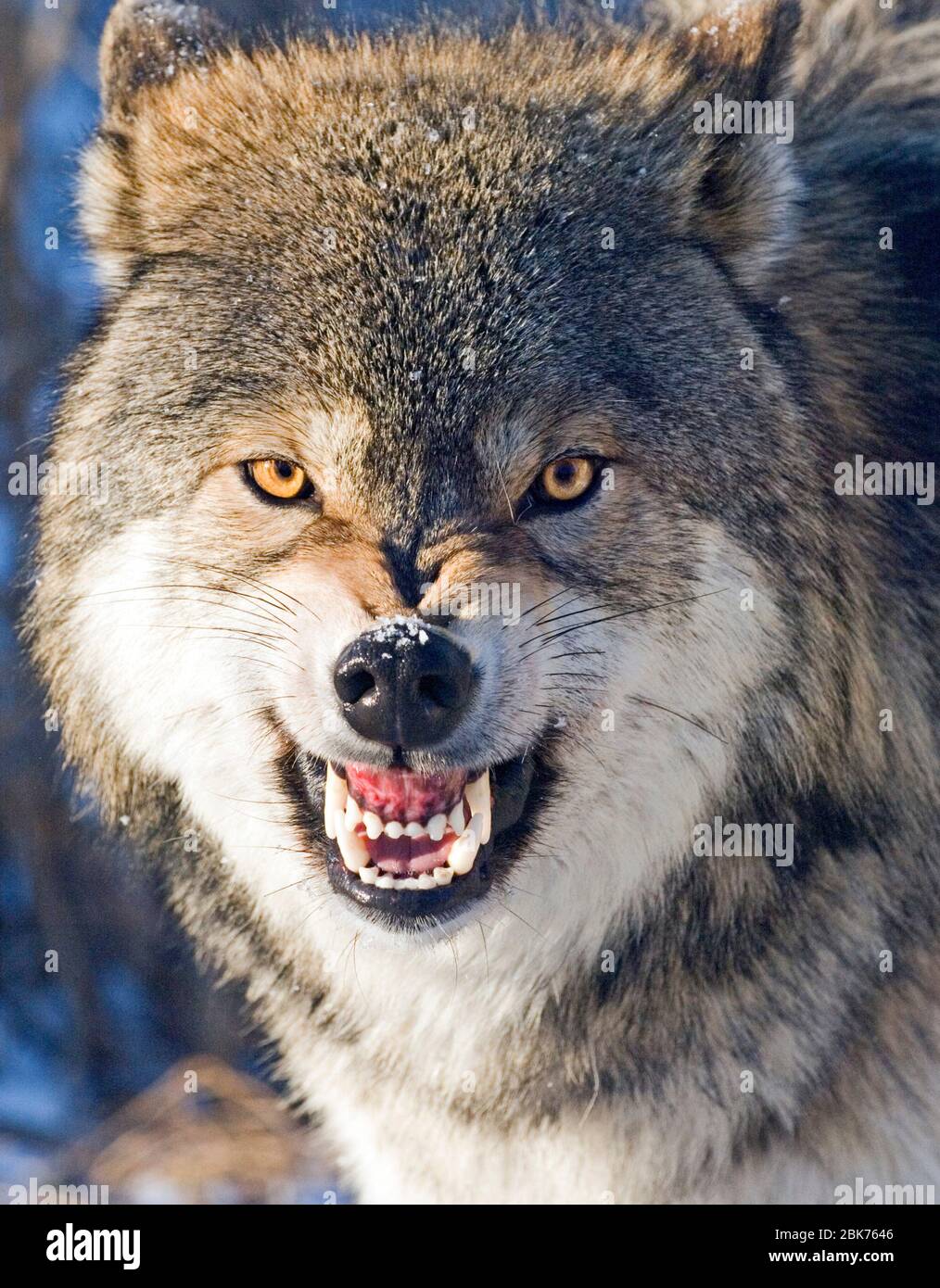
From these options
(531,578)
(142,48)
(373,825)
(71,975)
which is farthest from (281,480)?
(71,975)

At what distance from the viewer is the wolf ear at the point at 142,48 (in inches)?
93.7

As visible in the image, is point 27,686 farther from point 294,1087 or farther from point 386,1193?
point 386,1193

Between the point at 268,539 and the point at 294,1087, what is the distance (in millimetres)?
1347

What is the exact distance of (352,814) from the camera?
6.55 ft

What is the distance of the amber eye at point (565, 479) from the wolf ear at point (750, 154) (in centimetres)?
46

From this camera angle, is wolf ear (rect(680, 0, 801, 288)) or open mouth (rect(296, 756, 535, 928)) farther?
wolf ear (rect(680, 0, 801, 288))

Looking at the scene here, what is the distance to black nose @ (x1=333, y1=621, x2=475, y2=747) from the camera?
1.77m

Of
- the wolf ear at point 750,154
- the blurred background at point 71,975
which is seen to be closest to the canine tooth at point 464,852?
the wolf ear at point 750,154

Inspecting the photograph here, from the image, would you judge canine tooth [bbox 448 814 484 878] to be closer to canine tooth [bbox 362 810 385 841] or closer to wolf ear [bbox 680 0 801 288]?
canine tooth [bbox 362 810 385 841]

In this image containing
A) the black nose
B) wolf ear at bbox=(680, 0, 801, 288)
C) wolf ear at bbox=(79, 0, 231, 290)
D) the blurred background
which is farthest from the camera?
the blurred background

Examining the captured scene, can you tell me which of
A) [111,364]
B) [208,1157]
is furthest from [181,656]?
[208,1157]

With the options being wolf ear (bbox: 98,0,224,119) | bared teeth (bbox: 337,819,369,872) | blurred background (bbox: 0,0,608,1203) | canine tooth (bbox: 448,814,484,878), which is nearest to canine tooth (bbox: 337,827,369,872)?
bared teeth (bbox: 337,819,369,872)

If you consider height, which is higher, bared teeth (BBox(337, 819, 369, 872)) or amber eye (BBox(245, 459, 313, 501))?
amber eye (BBox(245, 459, 313, 501))

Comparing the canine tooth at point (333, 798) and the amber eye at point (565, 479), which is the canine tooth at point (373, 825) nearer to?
the canine tooth at point (333, 798)
